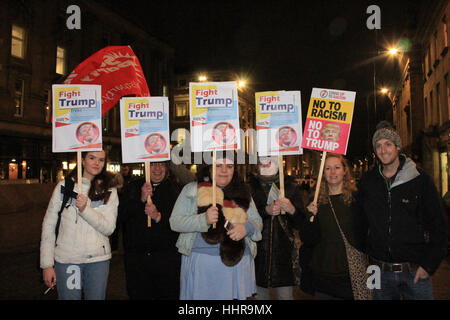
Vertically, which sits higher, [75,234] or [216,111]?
[216,111]

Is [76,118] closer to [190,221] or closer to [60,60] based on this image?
[190,221]

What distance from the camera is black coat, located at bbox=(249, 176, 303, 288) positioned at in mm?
4070

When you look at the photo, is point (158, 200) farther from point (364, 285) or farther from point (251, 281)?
point (364, 285)

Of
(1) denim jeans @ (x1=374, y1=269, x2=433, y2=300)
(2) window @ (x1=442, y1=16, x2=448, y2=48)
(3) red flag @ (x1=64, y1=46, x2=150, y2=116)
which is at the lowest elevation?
(1) denim jeans @ (x1=374, y1=269, x2=433, y2=300)

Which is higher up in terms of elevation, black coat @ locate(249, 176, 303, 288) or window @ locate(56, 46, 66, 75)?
window @ locate(56, 46, 66, 75)

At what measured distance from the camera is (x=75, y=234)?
3.66m

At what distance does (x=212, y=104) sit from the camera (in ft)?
13.5

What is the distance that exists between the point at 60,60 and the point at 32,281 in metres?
24.1

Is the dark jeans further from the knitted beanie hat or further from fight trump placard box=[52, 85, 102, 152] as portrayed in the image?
the knitted beanie hat

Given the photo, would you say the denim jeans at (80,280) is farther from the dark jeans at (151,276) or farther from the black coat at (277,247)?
the black coat at (277,247)

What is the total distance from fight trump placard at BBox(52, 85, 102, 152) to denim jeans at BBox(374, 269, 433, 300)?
3423mm

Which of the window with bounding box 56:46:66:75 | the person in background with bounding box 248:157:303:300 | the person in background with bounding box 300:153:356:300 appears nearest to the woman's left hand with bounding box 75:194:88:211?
the person in background with bounding box 248:157:303:300

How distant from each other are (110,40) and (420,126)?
87.9 feet

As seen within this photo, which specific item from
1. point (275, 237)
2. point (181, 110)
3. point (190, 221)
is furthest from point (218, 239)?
point (181, 110)
